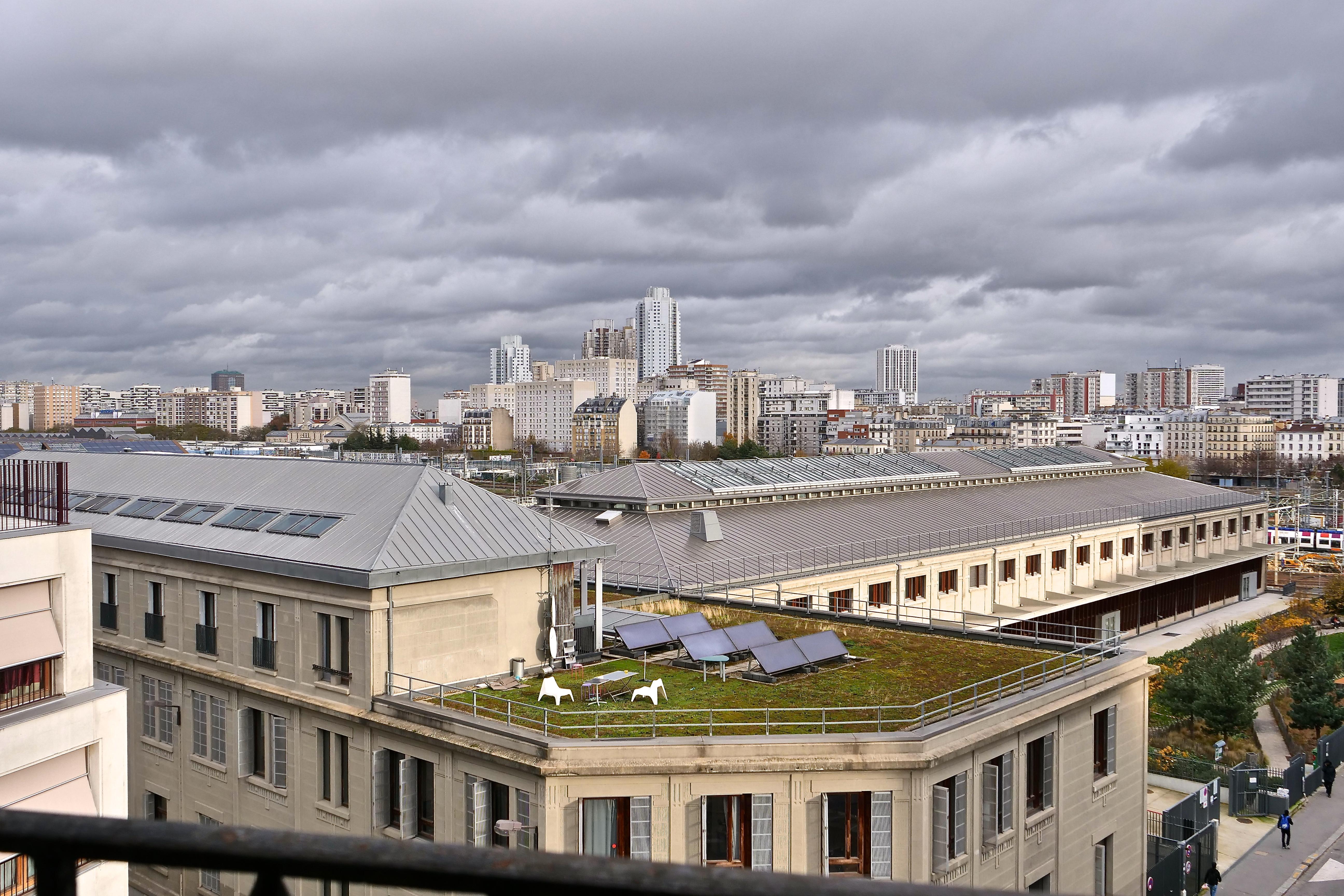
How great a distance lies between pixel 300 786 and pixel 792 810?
12748 mm

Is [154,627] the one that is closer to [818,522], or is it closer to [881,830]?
[881,830]

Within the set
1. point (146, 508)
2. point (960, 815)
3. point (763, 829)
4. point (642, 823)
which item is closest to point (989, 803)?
point (960, 815)

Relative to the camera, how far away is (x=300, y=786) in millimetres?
26188

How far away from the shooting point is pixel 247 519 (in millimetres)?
30984

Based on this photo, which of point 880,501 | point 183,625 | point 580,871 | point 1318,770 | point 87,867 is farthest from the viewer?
point 880,501

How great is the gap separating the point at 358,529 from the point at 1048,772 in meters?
17.9

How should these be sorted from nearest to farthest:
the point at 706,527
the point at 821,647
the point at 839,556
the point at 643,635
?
the point at 821,647 < the point at 643,635 < the point at 706,527 < the point at 839,556

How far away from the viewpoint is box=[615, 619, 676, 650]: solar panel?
1089 inches

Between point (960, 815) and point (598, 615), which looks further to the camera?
point (598, 615)

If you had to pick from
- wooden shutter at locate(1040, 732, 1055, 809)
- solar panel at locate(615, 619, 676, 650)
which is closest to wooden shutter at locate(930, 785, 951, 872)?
wooden shutter at locate(1040, 732, 1055, 809)

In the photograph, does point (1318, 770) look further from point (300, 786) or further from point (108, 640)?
point (108, 640)

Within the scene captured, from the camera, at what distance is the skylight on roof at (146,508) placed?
113ft

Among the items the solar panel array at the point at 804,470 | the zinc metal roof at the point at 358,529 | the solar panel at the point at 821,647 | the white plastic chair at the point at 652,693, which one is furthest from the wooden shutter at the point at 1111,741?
the solar panel array at the point at 804,470

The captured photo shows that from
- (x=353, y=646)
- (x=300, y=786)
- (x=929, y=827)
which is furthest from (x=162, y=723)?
(x=929, y=827)
